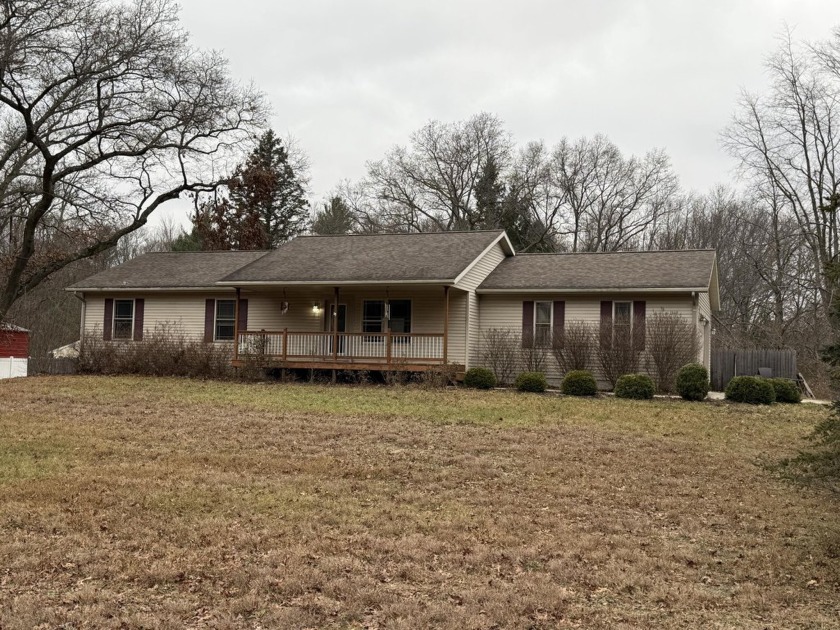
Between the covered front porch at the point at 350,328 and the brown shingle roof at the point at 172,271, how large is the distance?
6.87 feet

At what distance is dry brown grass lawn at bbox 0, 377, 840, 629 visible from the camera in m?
4.85

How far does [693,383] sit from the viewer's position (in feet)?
55.8

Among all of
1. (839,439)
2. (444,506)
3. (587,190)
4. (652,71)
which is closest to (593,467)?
(444,506)

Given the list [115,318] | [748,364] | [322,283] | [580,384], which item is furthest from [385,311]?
[748,364]

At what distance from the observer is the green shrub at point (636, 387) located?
1712 centimetres

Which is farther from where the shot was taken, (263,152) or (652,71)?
(263,152)

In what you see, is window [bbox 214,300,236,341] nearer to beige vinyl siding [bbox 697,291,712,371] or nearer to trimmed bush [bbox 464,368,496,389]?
trimmed bush [bbox 464,368,496,389]

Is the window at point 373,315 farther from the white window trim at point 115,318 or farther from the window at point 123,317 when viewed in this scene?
the window at point 123,317

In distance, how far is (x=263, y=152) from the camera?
150ft

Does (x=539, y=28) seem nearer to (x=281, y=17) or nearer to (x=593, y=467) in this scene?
(x=281, y=17)

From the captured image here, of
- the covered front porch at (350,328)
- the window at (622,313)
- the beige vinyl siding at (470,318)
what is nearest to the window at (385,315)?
the covered front porch at (350,328)

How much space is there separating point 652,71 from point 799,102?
8.33 metres

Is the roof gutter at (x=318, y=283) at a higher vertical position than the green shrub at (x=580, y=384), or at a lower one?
higher

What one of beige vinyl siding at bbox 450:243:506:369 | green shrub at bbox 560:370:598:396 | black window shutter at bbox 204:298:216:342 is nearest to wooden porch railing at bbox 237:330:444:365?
beige vinyl siding at bbox 450:243:506:369
